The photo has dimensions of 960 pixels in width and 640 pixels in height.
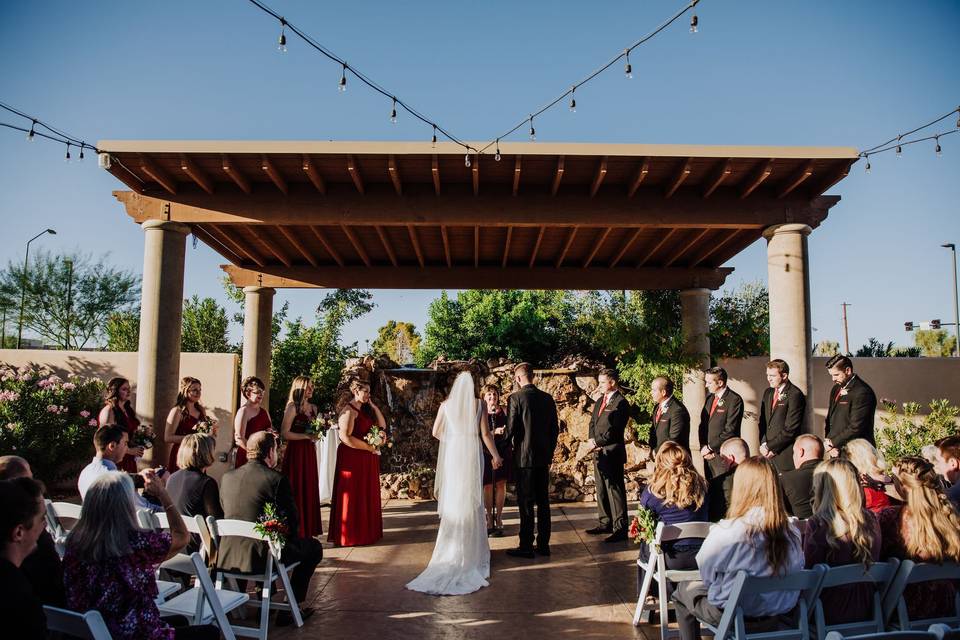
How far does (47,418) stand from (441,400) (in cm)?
592

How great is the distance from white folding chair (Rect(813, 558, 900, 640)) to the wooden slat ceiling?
14.4 feet

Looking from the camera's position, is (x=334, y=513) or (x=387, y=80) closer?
(x=387, y=80)

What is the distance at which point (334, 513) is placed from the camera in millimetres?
6707

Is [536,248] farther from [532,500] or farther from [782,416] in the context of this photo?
[782,416]

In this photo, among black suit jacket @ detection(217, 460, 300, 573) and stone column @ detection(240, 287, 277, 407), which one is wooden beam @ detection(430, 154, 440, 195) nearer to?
black suit jacket @ detection(217, 460, 300, 573)

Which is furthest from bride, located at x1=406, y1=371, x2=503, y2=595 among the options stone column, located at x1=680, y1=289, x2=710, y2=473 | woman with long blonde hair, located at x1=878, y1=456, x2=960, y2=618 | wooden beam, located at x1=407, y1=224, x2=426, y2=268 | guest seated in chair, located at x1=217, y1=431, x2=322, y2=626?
stone column, located at x1=680, y1=289, x2=710, y2=473

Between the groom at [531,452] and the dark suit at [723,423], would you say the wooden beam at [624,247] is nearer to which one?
the dark suit at [723,423]

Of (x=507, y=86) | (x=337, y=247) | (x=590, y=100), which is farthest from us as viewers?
(x=337, y=247)

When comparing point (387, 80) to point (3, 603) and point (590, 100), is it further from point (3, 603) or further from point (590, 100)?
point (3, 603)

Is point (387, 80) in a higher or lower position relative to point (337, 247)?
higher

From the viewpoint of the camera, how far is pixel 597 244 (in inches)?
347

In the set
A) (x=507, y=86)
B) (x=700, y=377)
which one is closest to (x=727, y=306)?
(x=700, y=377)

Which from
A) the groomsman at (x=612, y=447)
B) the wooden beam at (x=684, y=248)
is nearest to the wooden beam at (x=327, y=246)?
the groomsman at (x=612, y=447)

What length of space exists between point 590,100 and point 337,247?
5.24 m
